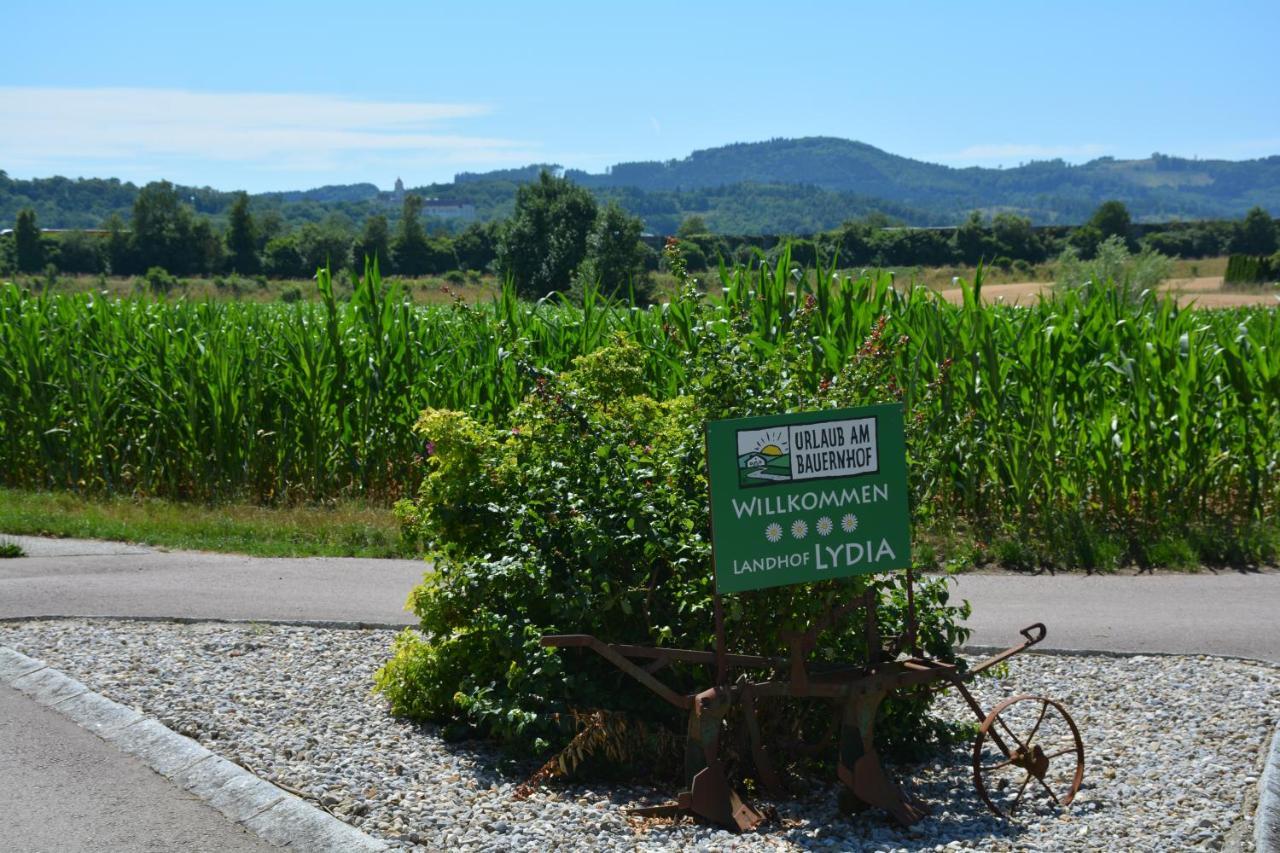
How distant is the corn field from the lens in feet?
33.7

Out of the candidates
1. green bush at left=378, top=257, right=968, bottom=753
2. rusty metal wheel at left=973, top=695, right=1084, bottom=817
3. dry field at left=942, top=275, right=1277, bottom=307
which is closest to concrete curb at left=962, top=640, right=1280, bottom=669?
rusty metal wheel at left=973, top=695, right=1084, bottom=817

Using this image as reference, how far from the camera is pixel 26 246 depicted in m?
61.6

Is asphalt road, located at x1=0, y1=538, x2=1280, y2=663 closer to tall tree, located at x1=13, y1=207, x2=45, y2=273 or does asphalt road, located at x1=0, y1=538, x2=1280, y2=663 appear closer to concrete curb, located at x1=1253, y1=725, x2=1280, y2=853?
concrete curb, located at x1=1253, y1=725, x2=1280, y2=853

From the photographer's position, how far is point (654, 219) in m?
169

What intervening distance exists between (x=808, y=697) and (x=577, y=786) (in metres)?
1.03

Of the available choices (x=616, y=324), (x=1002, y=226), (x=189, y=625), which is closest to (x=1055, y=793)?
(x=189, y=625)

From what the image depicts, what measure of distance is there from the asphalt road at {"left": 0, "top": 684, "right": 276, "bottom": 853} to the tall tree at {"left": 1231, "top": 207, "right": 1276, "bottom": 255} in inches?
2985

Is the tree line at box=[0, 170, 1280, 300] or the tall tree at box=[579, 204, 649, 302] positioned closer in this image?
the tall tree at box=[579, 204, 649, 302]

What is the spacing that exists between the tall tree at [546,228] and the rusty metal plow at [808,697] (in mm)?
58150

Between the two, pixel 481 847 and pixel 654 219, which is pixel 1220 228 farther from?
pixel 654 219

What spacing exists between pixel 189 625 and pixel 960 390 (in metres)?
6.30

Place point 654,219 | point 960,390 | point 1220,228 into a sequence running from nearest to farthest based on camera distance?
point 960,390
point 1220,228
point 654,219

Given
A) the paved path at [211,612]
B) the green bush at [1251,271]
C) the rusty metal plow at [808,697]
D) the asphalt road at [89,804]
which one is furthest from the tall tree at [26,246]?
the rusty metal plow at [808,697]

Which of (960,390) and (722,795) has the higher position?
(960,390)
